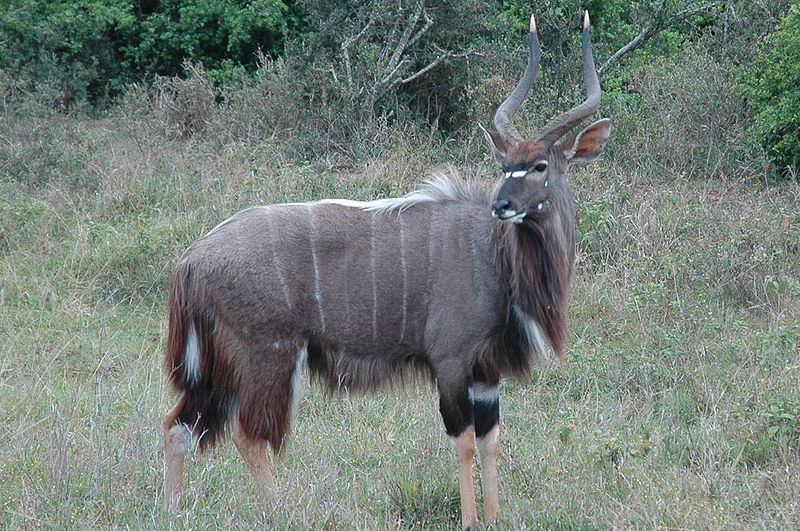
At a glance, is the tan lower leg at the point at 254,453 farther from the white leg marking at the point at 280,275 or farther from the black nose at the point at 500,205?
the black nose at the point at 500,205

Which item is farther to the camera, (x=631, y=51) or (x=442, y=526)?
(x=631, y=51)

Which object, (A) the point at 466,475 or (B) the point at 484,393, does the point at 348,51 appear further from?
(A) the point at 466,475

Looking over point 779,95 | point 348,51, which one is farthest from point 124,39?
point 779,95

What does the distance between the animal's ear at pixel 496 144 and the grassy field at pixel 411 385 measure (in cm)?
54

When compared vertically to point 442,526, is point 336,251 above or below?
above

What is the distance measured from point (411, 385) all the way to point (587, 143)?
121 centimetres

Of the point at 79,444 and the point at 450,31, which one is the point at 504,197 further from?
the point at 450,31

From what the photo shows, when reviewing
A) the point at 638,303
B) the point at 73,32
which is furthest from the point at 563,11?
the point at 73,32

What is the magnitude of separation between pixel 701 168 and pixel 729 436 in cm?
384

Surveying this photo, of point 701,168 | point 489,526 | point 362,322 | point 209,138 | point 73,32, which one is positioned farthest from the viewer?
point 73,32

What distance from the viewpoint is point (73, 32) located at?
10555 mm

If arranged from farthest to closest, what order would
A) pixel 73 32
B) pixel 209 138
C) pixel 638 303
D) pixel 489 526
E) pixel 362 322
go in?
pixel 73 32 → pixel 209 138 → pixel 638 303 → pixel 362 322 → pixel 489 526

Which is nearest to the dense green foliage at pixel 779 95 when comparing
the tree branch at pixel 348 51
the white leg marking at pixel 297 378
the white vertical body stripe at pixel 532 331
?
the tree branch at pixel 348 51

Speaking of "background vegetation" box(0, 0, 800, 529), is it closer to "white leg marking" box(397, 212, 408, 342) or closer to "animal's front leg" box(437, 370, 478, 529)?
"animal's front leg" box(437, 370, 478, 529)
